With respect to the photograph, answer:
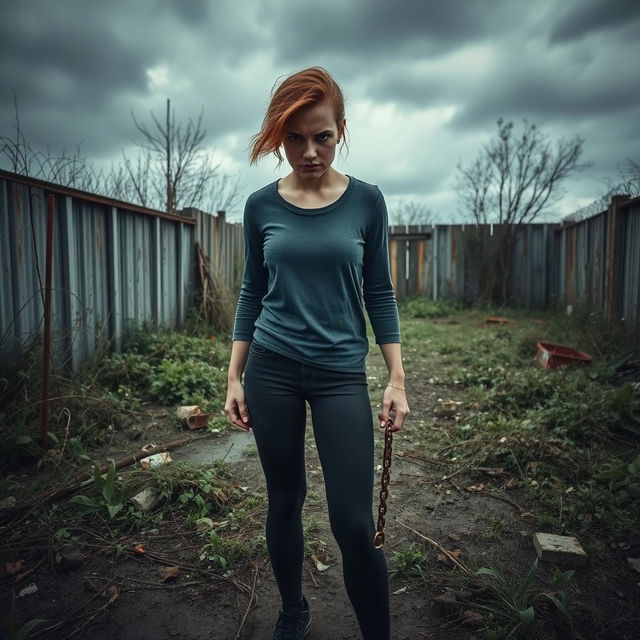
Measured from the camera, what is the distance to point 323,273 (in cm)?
145

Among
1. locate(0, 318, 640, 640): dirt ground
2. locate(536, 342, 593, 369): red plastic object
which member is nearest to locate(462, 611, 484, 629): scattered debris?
locate(0, 318, 640, 640): dirt ground

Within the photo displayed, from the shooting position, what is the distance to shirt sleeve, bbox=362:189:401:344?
5.05ft

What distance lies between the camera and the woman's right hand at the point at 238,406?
1.63m

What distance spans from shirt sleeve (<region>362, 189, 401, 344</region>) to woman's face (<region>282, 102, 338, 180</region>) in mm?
240

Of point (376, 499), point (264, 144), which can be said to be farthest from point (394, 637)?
point (264, 144)

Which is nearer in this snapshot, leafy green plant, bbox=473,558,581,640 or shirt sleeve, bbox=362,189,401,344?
shirt sleeve, bbox=362,189,401,344

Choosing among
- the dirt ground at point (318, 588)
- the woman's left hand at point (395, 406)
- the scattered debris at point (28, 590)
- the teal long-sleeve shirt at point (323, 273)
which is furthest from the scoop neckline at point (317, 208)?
the scattered debris at point (28, 590)

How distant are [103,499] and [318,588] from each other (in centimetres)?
141

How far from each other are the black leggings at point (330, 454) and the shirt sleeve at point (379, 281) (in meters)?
0.21

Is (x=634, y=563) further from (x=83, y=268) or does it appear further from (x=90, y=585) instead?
(x=83, y=268)

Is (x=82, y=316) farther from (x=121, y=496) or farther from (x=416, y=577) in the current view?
(x=416, y=577)

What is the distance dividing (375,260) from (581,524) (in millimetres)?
2078

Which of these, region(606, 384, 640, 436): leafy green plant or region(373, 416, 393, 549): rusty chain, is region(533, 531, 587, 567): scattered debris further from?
region(606, 384, 640, 436): leafy green plant

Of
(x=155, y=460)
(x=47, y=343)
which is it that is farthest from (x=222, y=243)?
(x=155, y=460)
